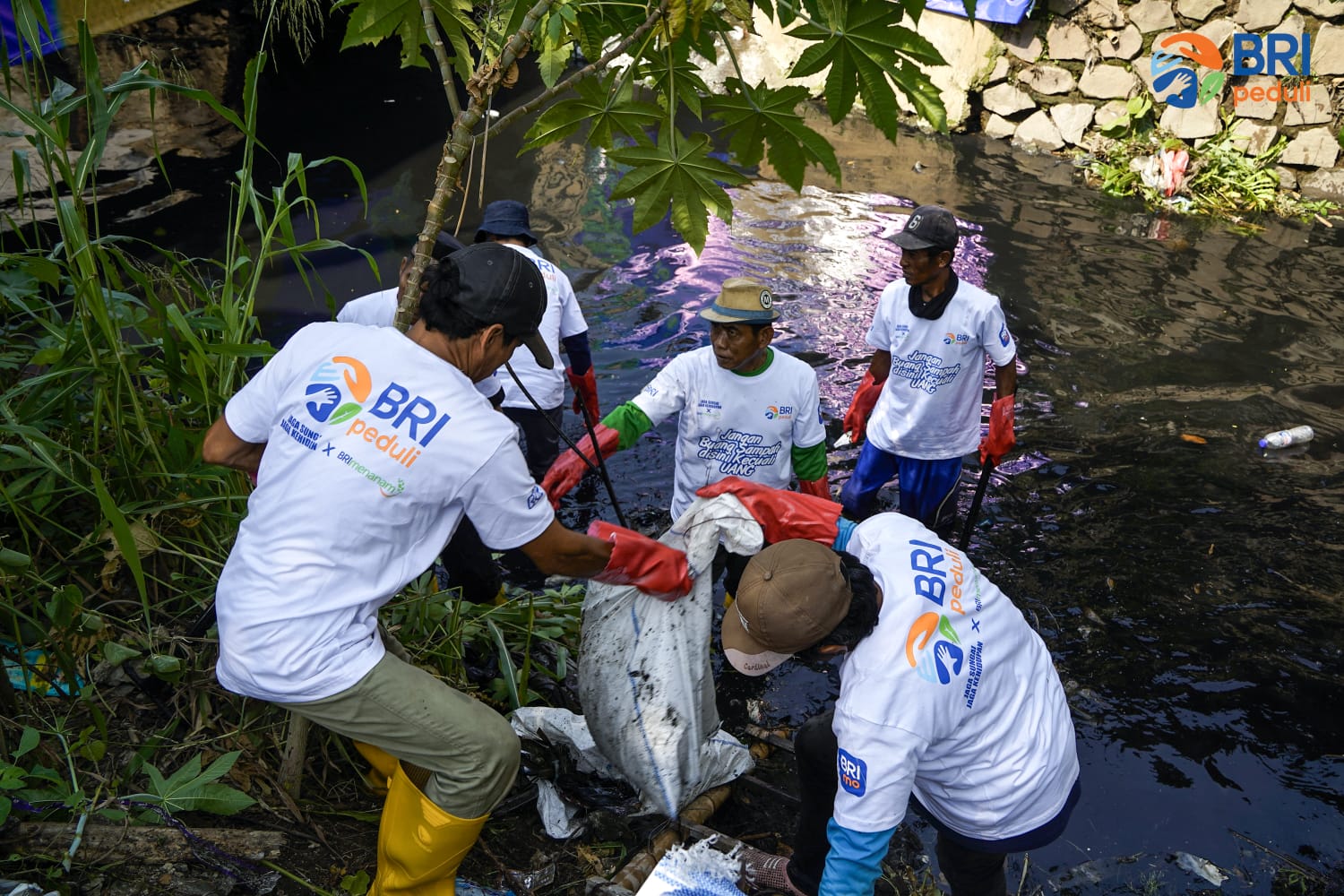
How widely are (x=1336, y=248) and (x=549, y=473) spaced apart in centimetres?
949

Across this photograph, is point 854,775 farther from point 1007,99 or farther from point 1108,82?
point 1007,99

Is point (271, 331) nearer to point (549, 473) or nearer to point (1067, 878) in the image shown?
point (549, 473)

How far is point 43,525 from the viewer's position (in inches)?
121

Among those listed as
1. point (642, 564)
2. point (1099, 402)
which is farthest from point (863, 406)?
point (642, 564)

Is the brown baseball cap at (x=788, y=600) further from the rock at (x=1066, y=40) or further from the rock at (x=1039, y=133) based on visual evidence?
the rock at (x=1066, y=40)

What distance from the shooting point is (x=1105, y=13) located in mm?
11844

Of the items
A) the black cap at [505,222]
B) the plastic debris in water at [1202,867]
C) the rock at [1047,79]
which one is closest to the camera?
the plastic debris in water at [1202,867]

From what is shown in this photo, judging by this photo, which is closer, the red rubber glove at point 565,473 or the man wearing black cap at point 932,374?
the red rubber glove at point 565,473

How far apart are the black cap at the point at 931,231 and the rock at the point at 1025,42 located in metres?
9.69

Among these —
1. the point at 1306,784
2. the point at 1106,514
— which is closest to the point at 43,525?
the point at 1306,784

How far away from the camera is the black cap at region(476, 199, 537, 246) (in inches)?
180

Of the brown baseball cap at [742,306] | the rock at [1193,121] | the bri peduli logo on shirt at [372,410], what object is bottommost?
the rock at [1193,121]

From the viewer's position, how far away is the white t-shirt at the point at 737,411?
3.81 metres

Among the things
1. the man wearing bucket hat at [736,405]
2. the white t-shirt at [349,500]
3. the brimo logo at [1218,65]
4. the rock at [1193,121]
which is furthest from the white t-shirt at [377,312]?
the brimo logo at [1218,65]
